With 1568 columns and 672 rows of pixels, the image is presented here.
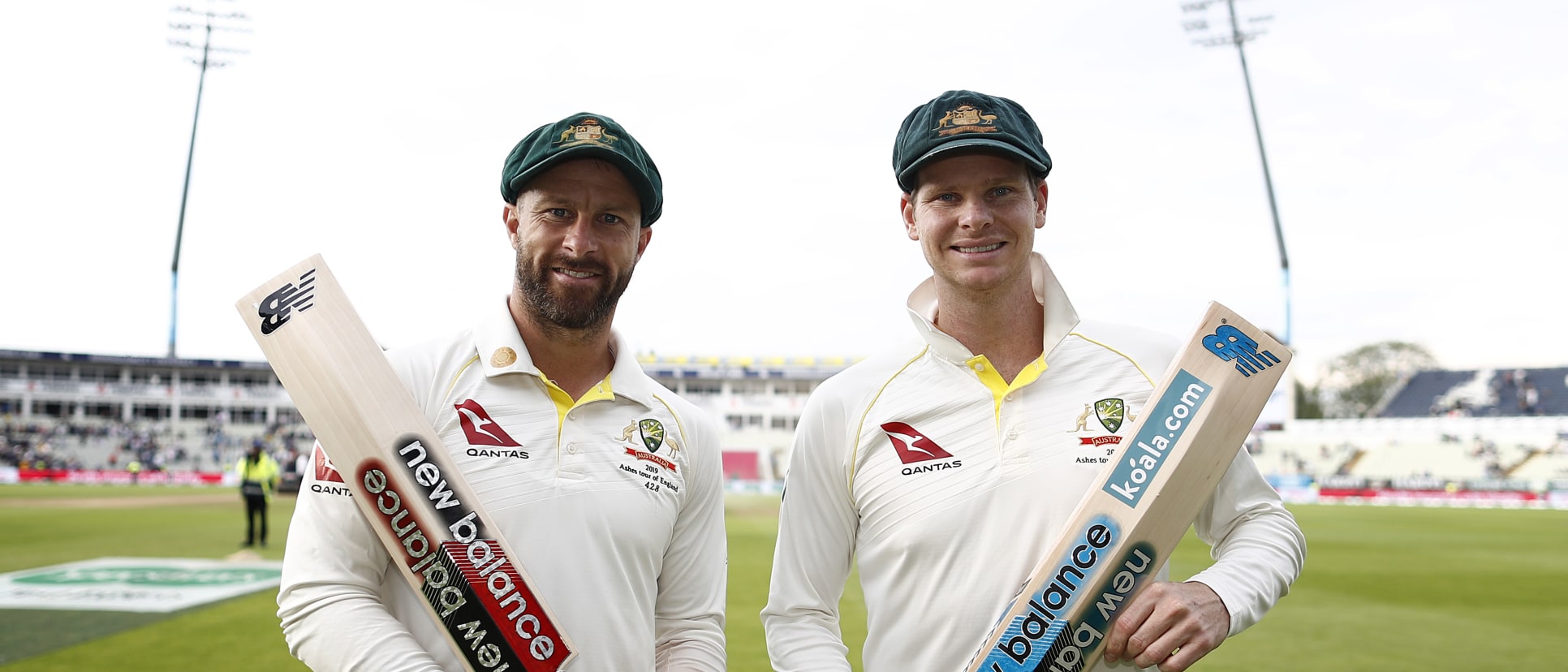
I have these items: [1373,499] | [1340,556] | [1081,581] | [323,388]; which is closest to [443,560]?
[323,388]

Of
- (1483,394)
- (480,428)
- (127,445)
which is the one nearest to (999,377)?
(480,428)

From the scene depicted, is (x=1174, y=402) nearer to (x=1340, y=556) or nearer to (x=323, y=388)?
(x=323, y=388)

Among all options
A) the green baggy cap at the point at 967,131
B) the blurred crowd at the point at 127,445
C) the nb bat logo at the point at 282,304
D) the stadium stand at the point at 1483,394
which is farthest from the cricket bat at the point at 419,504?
the stadium stand at the point at 1483,394

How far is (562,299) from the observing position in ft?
6.43

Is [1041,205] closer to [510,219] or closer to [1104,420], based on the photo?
[1104,420]

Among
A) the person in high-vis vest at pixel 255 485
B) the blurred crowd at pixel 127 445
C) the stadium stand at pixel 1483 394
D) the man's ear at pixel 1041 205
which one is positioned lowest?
the blurred crowd at pixel 127 445

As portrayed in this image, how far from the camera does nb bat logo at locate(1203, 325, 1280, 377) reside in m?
1.82

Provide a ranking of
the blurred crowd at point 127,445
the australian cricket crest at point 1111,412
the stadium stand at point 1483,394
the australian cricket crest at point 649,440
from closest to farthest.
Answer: the australian cricket crest at point 1111,412 → the australian cricket crest at point 649,440 → the blurred crowd at point 127,445 → the stadium stand at point 1483,394

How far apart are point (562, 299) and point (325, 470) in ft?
1.79

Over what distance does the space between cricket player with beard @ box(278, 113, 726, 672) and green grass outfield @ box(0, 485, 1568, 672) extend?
3.67m

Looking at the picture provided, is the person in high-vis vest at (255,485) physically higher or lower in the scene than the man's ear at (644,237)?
lower

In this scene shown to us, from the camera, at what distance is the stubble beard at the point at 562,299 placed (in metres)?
1.96

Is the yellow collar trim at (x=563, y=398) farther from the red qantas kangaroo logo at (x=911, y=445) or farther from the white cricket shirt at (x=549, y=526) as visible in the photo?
the red qantas kangaroo logo at (x=911, y=445)

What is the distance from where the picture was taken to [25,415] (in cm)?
4291
